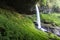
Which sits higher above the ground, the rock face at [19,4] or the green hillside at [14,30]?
the rock face at [19,4]

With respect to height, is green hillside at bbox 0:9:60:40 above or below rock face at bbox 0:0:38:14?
below

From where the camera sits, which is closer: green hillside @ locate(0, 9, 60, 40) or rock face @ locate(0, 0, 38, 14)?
green hillside @ locate(0, 9, 60, 40)

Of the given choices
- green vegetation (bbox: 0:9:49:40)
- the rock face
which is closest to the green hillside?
green vegetation (bbox: 0:9:49:40)

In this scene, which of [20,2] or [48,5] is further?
[48,5]

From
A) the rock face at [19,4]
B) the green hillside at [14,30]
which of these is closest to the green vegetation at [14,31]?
the green hillside at [14,30]

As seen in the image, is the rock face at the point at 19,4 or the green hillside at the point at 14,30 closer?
the green hillside at the point at 14,30

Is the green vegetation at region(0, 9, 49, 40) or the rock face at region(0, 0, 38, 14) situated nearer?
the green vegetation at region(0, 9, 49, 40)

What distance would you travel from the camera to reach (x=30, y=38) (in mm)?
9320

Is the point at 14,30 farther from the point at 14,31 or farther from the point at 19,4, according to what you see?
the point at 19,4

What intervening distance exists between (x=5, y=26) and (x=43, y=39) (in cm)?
215

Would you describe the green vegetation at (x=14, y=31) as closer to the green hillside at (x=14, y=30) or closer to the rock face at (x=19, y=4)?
the green hillside at (x=14, y=30)

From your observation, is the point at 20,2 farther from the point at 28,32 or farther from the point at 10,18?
the point at 28,32

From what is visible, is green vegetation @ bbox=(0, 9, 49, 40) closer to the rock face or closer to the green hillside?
the green hillside

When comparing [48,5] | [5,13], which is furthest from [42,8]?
[5,13]
